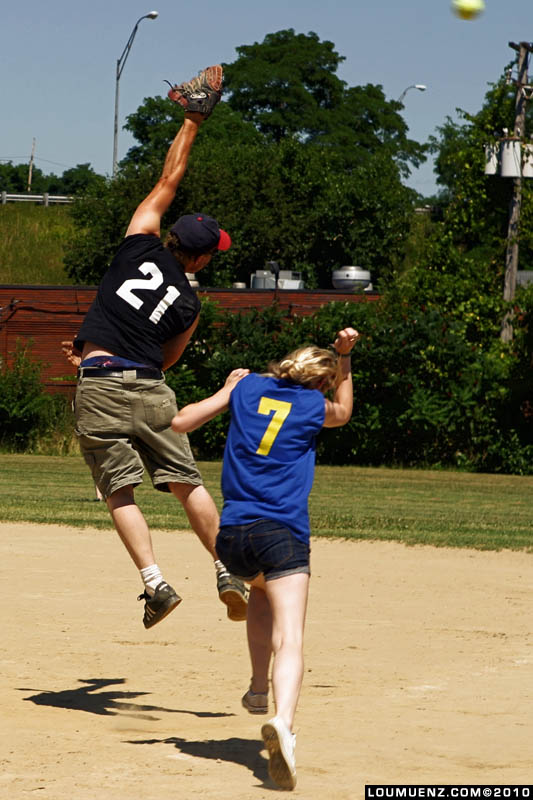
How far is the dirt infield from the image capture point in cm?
491

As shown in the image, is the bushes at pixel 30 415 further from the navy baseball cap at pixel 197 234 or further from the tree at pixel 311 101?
the tree at pixel 311 101

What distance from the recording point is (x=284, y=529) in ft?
16.5

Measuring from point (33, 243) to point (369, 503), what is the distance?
146 ft

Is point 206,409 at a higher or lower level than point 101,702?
higher

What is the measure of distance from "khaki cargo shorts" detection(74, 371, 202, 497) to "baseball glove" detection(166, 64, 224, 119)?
1.51 metres

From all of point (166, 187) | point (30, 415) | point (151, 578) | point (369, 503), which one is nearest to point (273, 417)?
point (151, 578)

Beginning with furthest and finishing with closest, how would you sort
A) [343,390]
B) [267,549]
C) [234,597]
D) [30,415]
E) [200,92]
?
[30,415] → [200,92] → [234,597] → [343,390] → [267,549]

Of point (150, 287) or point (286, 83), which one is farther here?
point (286, 83)

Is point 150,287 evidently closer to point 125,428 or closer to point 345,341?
point 125,428

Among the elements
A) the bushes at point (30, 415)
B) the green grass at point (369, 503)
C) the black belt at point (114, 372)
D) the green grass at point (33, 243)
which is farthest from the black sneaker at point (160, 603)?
the green grass at point (33, 243)

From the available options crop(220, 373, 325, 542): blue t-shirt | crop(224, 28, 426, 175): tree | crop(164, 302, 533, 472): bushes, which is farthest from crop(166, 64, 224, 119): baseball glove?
crop(224, 28, 426, 175): tree

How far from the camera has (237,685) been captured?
665cm

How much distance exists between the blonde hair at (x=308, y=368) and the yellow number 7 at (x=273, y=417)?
0.43ft

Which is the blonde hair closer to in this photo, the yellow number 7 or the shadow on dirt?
the yellow number 7
